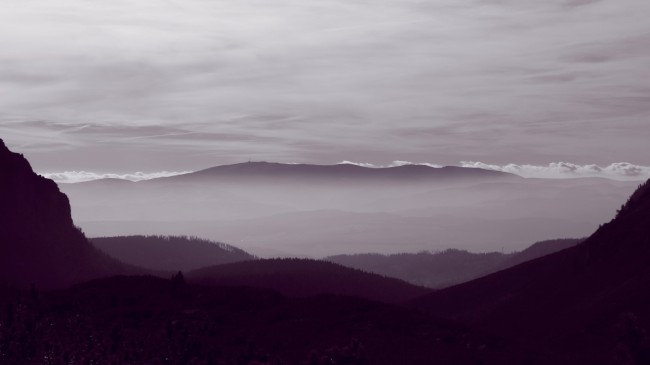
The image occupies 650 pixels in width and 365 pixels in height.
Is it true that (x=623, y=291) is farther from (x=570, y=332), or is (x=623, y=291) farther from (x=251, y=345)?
(x=251, y=345)

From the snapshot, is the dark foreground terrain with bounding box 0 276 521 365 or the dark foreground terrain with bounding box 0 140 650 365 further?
the dark foreground terrain with bounding box 0 276 521 365

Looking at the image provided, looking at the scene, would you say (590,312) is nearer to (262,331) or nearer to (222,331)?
(262,331)

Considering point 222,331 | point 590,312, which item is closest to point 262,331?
point 222,331

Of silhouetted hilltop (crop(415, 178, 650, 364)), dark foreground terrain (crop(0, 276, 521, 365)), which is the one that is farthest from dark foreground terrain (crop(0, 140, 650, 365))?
silhouetted hilltop (crop(415, 178, 650, 364))

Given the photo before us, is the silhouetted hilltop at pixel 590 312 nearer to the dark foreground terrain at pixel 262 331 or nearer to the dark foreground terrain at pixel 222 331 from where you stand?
the dark foreground terrain at pixel 262 331

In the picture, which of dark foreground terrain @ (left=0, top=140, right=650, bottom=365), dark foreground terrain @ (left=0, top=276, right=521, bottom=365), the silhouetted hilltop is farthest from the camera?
the silhouetted hilltop

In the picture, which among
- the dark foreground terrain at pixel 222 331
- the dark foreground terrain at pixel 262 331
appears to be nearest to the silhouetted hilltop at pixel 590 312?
the dark foreground terrain at pixel 262 331

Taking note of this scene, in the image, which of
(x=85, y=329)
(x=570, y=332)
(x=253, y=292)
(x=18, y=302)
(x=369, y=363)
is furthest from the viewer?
(x=570, y=332)

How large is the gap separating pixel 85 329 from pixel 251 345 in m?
26.5

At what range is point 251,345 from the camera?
96875 millimetres

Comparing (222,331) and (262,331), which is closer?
(222,331)

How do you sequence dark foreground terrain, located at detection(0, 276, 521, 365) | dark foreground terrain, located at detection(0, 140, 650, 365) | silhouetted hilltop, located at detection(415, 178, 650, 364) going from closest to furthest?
dark foreground terrain, located at detection(0, 140, 650, 365) < dark foreground terrain, located at detection(0, 276, 521, 365) < silhouetted hilltop, located at detection(415, 178, 650, 364)

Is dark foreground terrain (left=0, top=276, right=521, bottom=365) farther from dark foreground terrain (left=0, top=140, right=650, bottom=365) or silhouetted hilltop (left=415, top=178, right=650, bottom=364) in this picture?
silhouetted hilltop (left=415, top=178, right=650, bottom=364)

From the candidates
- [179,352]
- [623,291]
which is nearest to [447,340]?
[179,352]
